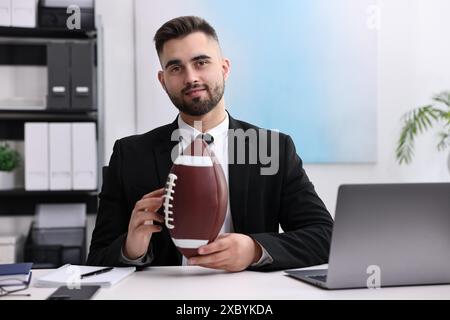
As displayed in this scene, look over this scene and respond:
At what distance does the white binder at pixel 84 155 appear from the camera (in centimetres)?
311

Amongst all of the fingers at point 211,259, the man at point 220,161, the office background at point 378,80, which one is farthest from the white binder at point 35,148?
the fingers at point 211,259

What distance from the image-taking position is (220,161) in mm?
1769

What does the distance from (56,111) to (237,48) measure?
3.56 ft

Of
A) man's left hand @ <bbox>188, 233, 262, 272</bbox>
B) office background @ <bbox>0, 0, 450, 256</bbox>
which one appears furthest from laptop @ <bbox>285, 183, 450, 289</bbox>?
office background @ <bbox>0, 0, 450, 256</bbox>

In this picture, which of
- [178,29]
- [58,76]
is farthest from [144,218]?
[58,76]

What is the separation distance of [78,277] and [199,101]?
2.10 feet

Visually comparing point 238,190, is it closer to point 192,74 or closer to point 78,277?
point 192,74

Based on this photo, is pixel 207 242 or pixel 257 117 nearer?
pixel 207 242

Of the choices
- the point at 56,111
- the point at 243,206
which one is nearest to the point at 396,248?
the point at 243,206

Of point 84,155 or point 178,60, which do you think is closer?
point 178,60

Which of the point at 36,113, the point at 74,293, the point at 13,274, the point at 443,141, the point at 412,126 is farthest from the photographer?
the point at 443,141

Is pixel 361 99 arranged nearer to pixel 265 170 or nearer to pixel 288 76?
pixel 288 76

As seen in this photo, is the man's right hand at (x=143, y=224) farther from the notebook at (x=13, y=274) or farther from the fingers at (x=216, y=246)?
the notebook at (x=13, y=274)

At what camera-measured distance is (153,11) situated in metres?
3.45
